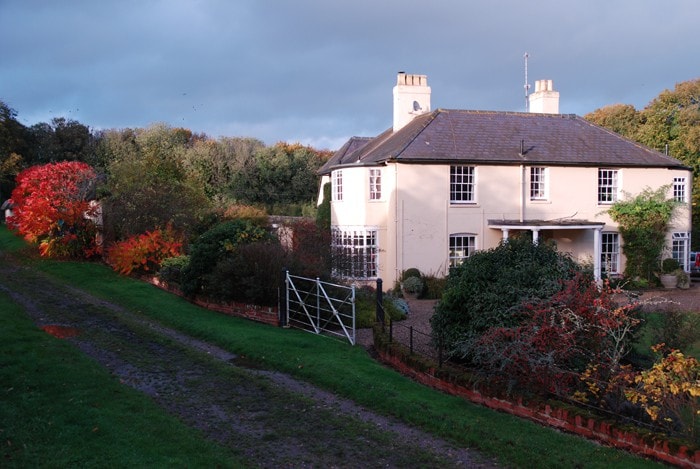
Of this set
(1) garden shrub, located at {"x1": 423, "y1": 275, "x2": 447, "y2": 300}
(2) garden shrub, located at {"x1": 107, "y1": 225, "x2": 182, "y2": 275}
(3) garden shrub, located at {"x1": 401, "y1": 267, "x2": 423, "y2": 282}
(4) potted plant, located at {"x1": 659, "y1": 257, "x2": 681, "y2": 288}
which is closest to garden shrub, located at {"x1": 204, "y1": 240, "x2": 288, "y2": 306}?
(2) garden shrub, located at {"x1": 107, "y1": 225, "x2": 182, "y2": 275}

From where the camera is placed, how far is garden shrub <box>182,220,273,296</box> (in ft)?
57.5

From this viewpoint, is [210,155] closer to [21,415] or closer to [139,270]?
[139,270]

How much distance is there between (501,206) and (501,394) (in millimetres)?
17168

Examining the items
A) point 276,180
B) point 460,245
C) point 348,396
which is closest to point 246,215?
point 460,245

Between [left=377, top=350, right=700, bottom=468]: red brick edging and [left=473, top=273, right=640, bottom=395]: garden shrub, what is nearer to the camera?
[left=377, top=350, right=700, bottom=468]: red brick edging

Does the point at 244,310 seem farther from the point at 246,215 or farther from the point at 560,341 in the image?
the point at 246,215

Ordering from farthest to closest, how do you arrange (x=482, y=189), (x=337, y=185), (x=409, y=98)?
(x=409, y=98) < (x=337, y=185) < (x=482, y=189)

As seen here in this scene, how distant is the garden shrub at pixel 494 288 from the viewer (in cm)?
998

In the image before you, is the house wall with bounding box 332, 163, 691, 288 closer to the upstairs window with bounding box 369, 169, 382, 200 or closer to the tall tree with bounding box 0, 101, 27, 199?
the upstairs window with bounding box 369, 169, 382, 200

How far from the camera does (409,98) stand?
28141 millimetres

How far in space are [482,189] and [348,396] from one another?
16.9 meters

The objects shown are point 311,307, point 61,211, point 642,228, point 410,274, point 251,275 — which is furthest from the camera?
point 642,228

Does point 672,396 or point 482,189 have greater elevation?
point 482,189

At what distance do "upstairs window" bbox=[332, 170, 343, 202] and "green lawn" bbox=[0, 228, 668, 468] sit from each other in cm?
1160
